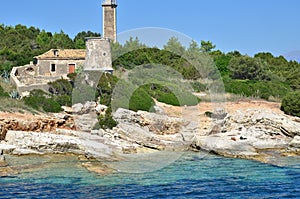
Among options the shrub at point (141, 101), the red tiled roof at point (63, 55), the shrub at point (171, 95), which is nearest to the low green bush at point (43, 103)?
the shrub at point (141, 101)

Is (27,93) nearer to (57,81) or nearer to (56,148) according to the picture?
(57,81)

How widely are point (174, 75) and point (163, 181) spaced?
1798cm

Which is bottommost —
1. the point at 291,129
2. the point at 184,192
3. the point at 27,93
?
the point at 184,192

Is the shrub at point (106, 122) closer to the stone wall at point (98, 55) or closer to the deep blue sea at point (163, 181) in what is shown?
the deep blue sea at point (163, 181)

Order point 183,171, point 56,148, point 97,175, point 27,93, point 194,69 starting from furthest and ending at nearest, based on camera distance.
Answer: point 194,69, point 27,93, point 56,148, point 183,171, point 97,175

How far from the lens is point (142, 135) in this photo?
69.9 feet

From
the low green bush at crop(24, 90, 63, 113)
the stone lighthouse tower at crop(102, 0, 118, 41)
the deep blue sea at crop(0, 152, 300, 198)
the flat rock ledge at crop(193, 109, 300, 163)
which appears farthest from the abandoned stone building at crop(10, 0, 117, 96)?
the deep blue sea at crop(0, 152, 300, 198)

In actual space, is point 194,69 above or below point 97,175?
above

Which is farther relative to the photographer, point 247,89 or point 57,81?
point 247,89

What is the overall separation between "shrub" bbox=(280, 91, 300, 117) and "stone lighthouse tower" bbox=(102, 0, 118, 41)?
17064 millimetres

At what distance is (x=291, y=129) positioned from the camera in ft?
72.8

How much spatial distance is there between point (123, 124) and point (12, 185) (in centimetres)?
874

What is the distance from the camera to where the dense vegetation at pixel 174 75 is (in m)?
26.5

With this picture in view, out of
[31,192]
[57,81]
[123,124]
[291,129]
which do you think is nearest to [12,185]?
[31,192]
